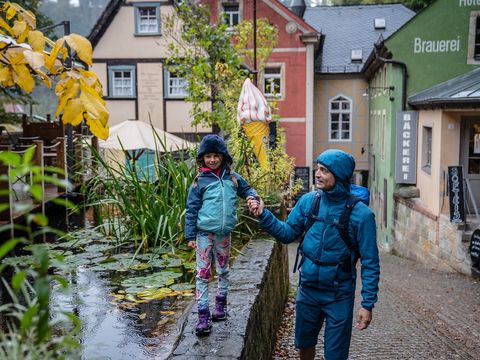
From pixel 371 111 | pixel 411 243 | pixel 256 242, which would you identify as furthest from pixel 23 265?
pixel 371 111

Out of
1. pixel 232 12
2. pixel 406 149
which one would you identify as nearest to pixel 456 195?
pixel 406 149

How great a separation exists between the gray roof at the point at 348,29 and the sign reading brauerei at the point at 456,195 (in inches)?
646

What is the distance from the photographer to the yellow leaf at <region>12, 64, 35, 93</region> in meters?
2.83

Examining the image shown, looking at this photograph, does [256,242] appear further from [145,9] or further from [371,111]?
[371,111]

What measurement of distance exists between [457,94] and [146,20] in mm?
13247

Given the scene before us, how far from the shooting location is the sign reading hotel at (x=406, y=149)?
59.2ft

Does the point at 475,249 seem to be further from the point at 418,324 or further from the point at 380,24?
the point at 380,24

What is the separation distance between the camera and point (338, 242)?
3631 mm

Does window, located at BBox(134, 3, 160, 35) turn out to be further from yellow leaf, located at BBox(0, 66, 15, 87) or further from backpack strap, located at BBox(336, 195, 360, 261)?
yellow leaf, located at BBox(0, 66, 15, 87)

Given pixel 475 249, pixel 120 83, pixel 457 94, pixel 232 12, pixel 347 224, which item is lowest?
pixel 475 249

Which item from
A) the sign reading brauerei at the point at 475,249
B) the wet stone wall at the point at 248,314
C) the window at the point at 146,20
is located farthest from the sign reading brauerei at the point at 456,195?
the window at the point at 146,20

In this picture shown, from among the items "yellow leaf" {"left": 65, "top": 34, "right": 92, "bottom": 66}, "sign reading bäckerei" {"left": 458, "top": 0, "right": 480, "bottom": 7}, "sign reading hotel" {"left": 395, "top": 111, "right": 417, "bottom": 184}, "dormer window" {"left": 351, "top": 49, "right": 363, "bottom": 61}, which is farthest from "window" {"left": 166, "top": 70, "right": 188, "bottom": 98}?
"yellow leaf" {"left": 65, "top": 34, "right": 92, "bottom": 66}

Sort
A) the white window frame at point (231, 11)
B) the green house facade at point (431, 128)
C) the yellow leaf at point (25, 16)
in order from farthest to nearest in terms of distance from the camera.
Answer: the white window frame at point (231, 11), the green house facade at point (431, 128), the yellow leaf at point (25, 16)

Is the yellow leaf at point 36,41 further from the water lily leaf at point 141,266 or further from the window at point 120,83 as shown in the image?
the window at point 120,83
